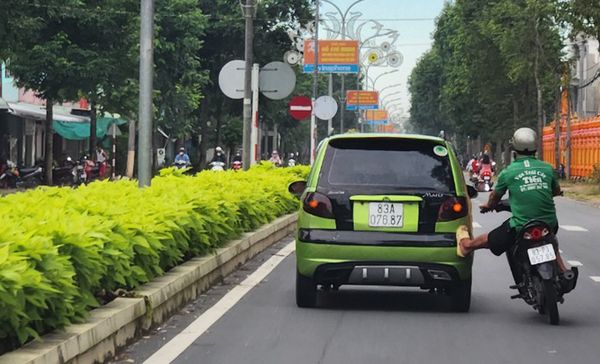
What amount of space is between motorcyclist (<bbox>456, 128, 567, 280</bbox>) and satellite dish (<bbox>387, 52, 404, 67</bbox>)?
5676 cm

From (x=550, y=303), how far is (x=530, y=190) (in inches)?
35.2

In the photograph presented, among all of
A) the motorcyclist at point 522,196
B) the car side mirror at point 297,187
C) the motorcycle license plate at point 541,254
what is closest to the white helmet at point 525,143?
the motorcyclist at point 522,196

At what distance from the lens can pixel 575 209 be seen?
3341 cm

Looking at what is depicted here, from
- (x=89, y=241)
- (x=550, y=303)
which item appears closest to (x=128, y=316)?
(x=89, y=241)

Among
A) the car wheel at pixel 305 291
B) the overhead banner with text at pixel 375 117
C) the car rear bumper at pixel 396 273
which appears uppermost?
the overhead banner with text at pixel 375 117

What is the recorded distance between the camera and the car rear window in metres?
10.0

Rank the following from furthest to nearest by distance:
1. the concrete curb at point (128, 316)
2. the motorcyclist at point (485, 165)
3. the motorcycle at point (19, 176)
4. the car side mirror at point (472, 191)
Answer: the motorcyclist at point (485, 165)
the motorcycle at point (19, 176)
the car side mirror at point (472, 191)
the concrete curb at point (128, 316)

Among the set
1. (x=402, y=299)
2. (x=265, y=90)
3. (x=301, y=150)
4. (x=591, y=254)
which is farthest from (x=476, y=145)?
(x=402, y=299)

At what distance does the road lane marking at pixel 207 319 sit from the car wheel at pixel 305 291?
0.59 m

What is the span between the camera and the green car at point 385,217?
981 cm

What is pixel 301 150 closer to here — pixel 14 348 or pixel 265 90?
pixel 265 90

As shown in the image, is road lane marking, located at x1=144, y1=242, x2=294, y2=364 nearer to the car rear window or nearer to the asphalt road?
the asphalt road

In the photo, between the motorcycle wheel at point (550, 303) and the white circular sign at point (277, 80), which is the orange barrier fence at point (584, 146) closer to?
the white circular sign at point (277, 80)

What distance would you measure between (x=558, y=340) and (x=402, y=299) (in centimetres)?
261
